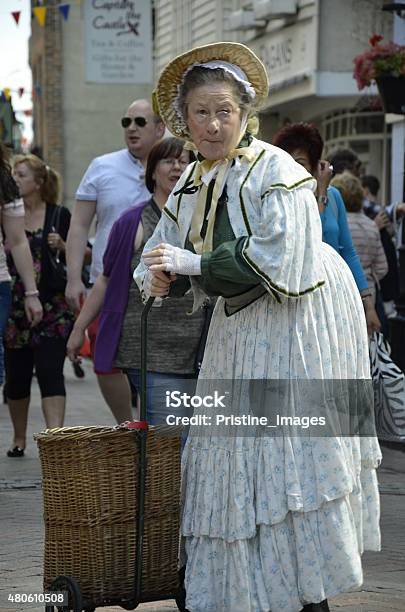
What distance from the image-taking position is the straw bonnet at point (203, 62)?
478cm

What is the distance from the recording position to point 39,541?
250 inches

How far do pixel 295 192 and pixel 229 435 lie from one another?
801 mm

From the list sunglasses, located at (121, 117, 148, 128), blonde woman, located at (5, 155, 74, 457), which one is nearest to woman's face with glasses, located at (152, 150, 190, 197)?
sunglasses, located at (121, 117, 148, 128)

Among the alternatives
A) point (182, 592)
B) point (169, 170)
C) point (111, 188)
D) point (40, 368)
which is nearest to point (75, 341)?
point (169, 170)

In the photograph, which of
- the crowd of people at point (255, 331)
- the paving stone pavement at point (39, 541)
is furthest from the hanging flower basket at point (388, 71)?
the crowd of people at point (255, 331)

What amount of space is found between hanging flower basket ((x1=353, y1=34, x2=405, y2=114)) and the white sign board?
10.6m

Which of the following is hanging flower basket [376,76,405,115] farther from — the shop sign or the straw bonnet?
the shop sign

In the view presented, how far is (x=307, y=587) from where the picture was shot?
14.9ft

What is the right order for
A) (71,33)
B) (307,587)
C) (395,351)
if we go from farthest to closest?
(71,33), (395,351), (307,587)

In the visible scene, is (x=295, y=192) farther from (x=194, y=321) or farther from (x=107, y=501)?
(x=194, y=321)

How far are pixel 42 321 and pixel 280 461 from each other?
426 centimetres

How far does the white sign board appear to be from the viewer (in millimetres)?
22188

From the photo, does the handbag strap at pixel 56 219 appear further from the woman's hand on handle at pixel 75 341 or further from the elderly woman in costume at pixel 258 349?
the elderly woman in costume at pixel 258 349

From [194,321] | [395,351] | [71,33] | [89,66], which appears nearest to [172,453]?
[194,321]
